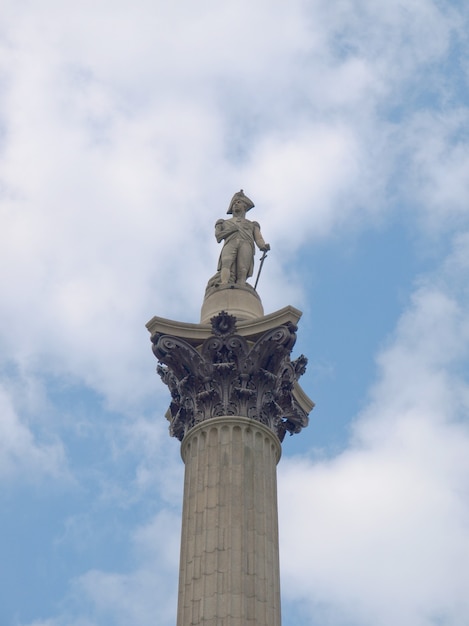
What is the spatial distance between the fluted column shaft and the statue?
218 inches

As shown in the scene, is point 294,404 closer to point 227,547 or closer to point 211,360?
point 211,360

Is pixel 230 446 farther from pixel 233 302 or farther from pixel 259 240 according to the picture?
pixel 259 240

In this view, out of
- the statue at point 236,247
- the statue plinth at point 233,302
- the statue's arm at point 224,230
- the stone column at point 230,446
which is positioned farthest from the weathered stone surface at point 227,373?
the statue's arm at point 224,230

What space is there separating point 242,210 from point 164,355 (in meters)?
7.30

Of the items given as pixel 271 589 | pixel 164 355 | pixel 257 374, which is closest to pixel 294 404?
pixel 257 374

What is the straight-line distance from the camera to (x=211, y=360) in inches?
1169

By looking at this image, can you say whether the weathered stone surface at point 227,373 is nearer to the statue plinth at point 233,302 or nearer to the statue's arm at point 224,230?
the statue plinth at point 233,302

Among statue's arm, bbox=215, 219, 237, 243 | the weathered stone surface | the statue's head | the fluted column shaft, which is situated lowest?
the fluted column shaft

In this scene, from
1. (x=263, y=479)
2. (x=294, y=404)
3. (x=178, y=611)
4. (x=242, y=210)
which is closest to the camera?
(x=178, y=611)

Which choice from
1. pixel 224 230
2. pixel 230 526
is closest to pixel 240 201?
pixel 224 230

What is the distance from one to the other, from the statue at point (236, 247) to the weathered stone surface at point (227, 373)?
325 cm

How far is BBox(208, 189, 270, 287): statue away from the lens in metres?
33.2

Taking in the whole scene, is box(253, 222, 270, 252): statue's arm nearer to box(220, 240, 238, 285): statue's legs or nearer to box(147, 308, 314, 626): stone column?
box(220, 240, 238, 285): statue's legs

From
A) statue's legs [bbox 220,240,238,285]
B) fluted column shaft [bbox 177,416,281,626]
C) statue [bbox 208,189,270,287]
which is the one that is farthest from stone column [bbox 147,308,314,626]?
statue [bbox 208,189,270,287]
